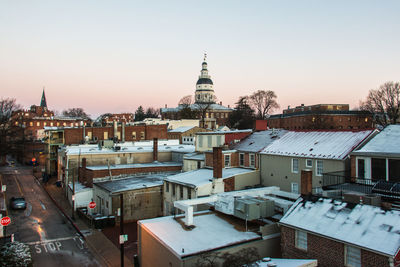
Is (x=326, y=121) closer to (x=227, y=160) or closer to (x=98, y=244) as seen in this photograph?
(x=227, y=160)

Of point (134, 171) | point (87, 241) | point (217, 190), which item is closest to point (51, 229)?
point (87, 241)

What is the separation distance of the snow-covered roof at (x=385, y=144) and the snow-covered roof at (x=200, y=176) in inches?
382

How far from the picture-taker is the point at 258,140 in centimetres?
2988

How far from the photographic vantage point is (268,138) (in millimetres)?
29391

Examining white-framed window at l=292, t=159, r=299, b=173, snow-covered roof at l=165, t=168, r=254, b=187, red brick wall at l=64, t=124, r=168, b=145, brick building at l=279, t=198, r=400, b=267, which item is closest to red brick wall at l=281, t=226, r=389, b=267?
brick building at l=279, t=198, r=400, b=267

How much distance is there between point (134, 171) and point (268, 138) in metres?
15.4

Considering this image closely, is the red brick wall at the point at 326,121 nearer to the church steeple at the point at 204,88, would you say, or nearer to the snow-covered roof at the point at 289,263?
the church steeple at the point at 204,88

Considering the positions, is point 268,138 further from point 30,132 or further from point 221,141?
point 30,132

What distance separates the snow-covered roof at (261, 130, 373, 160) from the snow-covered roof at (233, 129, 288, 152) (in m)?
1.03

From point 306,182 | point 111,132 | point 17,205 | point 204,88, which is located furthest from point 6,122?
point 204,88

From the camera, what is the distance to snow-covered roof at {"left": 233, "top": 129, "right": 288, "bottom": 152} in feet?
92.7

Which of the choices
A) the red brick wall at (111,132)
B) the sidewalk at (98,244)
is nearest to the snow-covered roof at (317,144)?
the sidewalk at (98,244)

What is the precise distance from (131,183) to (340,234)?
21.1 m

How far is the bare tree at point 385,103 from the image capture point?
55.9m
